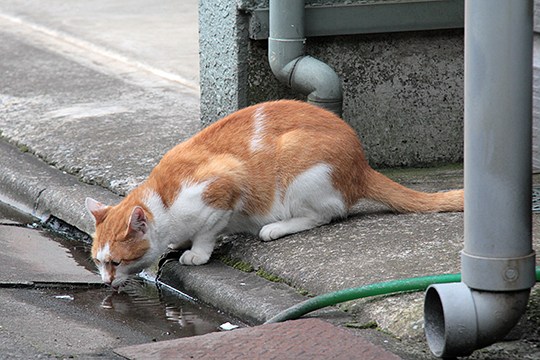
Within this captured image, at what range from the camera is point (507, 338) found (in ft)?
11.1

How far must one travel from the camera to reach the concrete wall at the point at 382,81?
538 cm

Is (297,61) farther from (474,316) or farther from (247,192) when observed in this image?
(474,316)

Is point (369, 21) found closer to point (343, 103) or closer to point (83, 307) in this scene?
point (343, 103)

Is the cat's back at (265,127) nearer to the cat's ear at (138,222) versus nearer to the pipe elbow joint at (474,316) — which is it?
the cat's ear at (138,222)

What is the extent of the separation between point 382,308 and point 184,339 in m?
0.64

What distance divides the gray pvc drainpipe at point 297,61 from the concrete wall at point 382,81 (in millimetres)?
205

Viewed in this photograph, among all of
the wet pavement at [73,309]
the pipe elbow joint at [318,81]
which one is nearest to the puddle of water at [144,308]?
the wet pavement at [73,309]

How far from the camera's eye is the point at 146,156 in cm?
574

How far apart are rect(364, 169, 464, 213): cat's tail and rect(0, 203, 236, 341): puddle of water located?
862 mm

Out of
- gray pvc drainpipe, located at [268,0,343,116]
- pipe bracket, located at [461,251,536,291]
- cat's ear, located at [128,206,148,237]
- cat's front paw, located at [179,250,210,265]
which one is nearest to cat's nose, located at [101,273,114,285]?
cat's ear, located at [128,206,148,237]

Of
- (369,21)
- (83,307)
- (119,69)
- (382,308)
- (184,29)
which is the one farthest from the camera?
(184,29)

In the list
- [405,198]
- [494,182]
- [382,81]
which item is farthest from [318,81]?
[494,182]

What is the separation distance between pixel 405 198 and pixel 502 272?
1.36 m

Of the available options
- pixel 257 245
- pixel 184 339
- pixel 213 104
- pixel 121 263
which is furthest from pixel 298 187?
pixel 213 104
